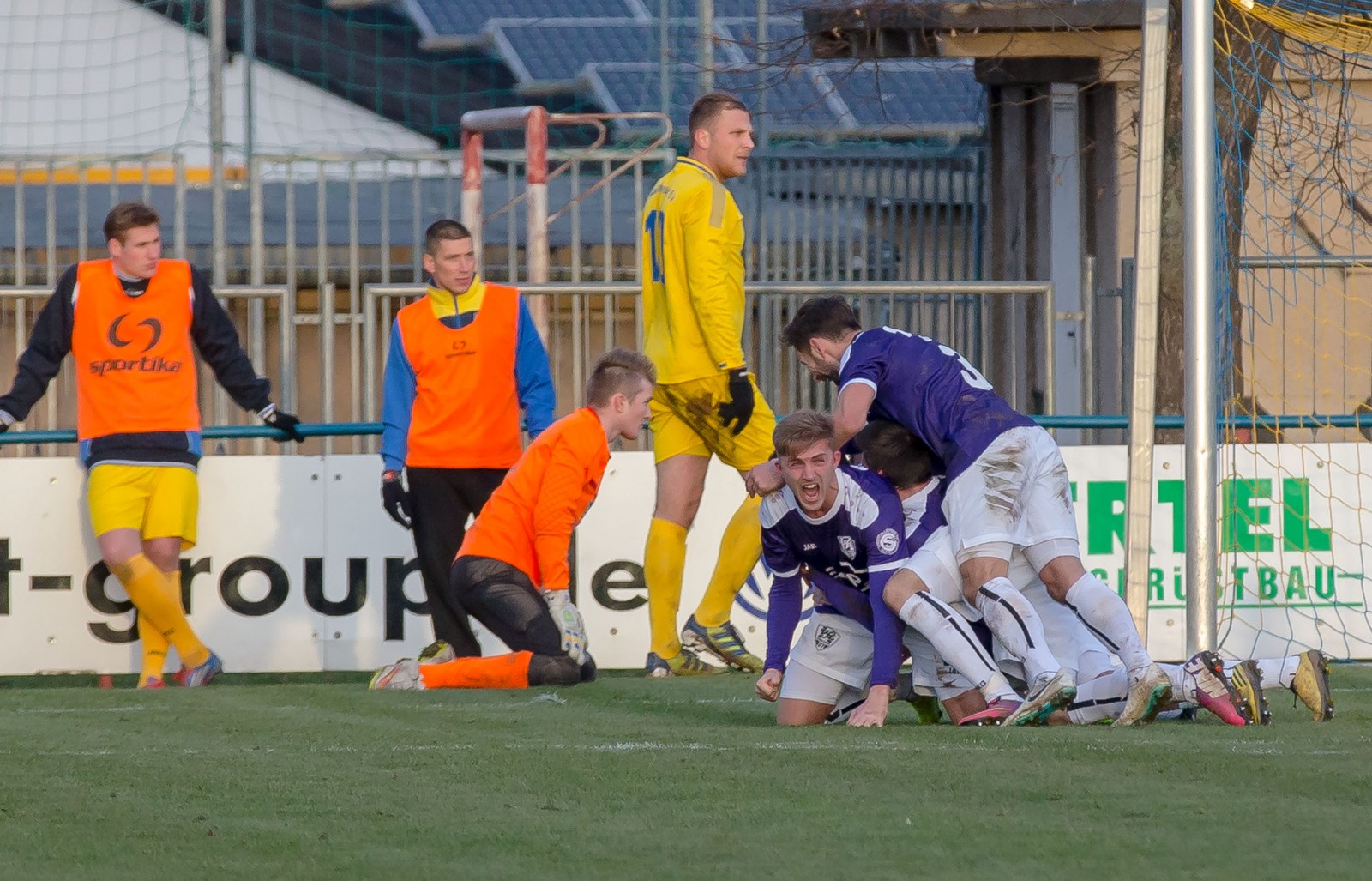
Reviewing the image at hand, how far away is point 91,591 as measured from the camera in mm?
8797

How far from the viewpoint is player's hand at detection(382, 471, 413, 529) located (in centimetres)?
831

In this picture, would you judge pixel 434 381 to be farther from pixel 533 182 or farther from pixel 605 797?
pixel 605 797

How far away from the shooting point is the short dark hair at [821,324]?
6445 mm

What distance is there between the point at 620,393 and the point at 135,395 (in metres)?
2.27

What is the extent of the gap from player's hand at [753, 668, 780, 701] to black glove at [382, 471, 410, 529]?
280cm

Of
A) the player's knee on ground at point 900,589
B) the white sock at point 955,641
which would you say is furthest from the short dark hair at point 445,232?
the white sock at point 955,641

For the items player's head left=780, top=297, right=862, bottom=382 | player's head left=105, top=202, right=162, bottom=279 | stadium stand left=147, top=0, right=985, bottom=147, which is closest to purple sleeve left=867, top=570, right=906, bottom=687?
player's head left=780, top=297, right=862, bottom=382

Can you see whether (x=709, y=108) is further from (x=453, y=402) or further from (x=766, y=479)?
(x=766, y=479)

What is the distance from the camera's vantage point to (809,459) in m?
5.75

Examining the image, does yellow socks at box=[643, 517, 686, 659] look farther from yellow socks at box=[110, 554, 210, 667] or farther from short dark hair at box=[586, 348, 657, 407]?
yellow socks at box=[110, 554, 210, 667]

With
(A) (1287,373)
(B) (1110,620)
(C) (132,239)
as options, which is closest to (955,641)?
(B) (1110,620)

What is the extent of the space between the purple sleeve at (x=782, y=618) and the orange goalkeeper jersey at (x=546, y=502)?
56.3 inches

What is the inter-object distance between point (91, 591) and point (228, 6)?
4.83m

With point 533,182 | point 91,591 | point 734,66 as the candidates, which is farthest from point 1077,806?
point 734,66
